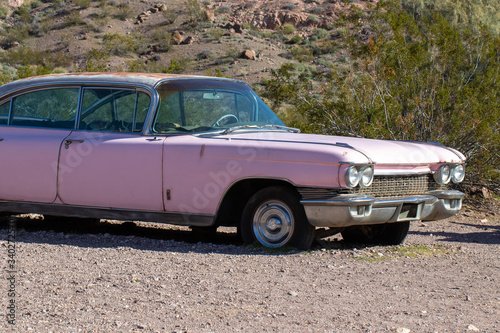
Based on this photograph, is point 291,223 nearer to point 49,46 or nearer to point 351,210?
point 351,210

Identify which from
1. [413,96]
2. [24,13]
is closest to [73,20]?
[24,13]

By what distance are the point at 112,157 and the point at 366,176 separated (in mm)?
2305

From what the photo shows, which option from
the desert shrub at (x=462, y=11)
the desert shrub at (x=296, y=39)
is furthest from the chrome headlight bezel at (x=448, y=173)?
the desert shrub at (x=296, y=39)

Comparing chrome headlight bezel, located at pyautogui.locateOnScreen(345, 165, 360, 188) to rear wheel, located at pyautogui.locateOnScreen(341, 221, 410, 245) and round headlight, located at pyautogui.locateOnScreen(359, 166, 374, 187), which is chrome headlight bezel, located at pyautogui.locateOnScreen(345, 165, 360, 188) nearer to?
round headlight, located at pyautogui.locateOnScreen(359, 166, 374, 187)

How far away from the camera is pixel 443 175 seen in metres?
6.30

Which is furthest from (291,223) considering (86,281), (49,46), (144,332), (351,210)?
(49,46)

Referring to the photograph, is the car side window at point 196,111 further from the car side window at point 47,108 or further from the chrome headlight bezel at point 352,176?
the chrome headlight bezel at point 352,176

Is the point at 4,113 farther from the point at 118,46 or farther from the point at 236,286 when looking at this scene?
the point at 118,46

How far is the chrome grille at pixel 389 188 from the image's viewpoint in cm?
547

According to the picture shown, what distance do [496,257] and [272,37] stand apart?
43.6m

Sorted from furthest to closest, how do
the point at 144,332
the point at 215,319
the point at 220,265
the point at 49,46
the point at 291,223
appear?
the point at 49,46 → the point at 291,223 → the point at 220,265 → the point at 215,319 → the point at 144,332

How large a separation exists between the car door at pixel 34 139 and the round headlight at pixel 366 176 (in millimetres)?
2848

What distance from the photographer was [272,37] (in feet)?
160

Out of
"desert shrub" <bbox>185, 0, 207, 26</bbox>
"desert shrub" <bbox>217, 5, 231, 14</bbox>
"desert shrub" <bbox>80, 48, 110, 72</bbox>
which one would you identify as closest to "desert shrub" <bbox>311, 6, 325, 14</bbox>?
"desert shrub" <bbox>217, 5, 231, 14</bbox>
